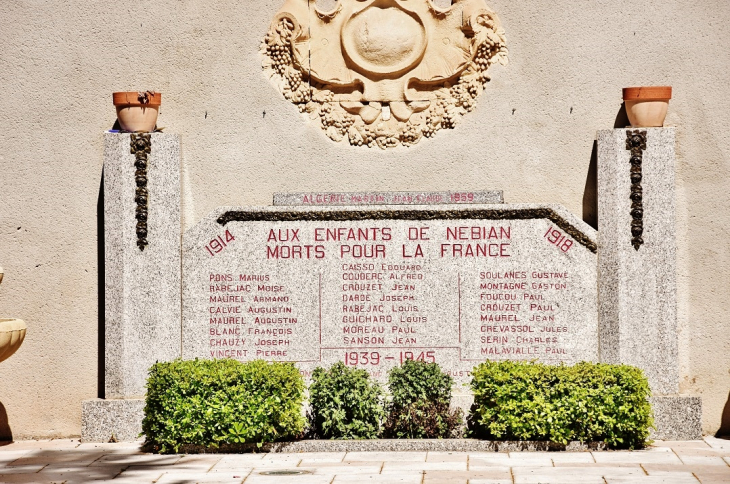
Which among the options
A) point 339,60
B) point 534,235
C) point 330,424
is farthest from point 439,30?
point 330,424

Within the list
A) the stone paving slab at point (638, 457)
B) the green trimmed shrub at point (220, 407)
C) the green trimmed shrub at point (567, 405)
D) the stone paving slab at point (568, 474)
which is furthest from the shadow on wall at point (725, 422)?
the green trimmed shrub at point (220, 407)

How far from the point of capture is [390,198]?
10336 millimetres

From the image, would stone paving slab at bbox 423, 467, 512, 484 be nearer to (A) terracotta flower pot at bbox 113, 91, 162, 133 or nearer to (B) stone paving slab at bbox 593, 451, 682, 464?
(B) stone paving slab at bbox 593, 451, 682, 464

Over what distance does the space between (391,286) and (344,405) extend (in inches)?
53.8

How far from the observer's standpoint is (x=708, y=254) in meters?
10.3

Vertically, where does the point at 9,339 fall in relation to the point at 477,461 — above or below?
above

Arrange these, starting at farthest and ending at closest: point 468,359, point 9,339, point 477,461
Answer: point 468,359 → point 9,339 → point 477,461

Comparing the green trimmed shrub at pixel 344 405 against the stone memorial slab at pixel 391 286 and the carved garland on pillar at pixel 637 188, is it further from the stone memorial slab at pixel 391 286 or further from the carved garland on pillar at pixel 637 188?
the carved garland on pillar at pixel 637 188

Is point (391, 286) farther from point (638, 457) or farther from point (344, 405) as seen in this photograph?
point (638, 457)

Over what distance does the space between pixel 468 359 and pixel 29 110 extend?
4981mm

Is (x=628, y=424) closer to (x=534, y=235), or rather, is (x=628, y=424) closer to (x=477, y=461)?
(x=477, y=461)

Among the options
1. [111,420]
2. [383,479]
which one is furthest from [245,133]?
[383,479]

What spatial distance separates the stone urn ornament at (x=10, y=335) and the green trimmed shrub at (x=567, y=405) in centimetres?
408

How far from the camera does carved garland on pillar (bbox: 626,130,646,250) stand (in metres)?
10.0
